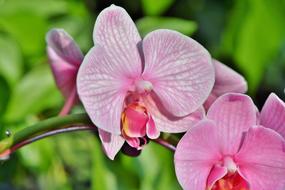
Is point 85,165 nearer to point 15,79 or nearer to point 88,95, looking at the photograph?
point 15,79

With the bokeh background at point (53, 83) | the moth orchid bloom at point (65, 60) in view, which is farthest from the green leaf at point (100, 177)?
the moth orchid bloom at point (65, 60)

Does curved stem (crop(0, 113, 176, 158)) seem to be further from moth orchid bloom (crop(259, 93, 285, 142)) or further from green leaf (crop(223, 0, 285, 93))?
green leaf (crop(223, 0, 285, 93))

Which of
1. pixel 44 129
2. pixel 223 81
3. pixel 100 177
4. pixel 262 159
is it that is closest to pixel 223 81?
pixel 223 81

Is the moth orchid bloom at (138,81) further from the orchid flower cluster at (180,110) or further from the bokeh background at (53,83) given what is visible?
the bokeh background at (53,83)

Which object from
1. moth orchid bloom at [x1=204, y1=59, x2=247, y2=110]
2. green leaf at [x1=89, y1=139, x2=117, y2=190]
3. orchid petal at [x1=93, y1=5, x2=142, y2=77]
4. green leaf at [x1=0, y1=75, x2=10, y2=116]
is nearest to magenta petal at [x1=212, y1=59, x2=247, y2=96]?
moth orchid bloom at [x1=204, y1=59, x2=247, y2=110]

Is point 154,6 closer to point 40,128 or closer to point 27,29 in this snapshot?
point 27,29

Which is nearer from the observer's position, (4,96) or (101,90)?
(101,90)

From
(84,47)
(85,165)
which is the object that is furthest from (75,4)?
(85,165)
